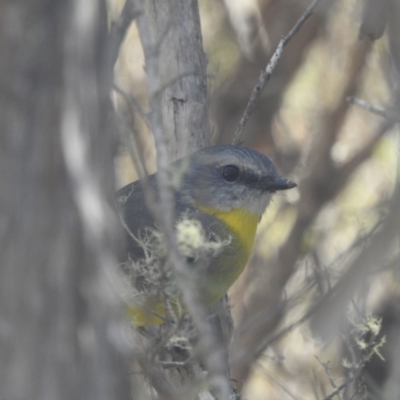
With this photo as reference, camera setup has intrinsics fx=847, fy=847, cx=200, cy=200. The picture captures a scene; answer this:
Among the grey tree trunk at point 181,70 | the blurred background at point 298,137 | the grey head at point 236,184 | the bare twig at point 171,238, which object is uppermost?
the bare twig at point 171,238

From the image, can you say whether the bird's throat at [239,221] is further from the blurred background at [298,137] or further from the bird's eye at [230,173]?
the blurred background at [298,137]

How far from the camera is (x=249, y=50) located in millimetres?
7430

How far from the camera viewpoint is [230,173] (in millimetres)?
4688

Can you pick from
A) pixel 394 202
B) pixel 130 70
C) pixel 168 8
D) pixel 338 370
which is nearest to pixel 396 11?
pixel 394 202

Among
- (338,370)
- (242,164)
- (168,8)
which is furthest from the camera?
(338,370)

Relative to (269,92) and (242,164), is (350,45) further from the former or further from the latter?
(242,164)

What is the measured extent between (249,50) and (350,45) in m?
0.87

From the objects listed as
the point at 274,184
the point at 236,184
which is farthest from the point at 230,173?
the point at 274,184

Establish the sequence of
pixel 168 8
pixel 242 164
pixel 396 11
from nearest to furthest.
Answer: pixel 396 11, pixel 168 8, pixel 242 164

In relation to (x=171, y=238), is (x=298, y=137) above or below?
below

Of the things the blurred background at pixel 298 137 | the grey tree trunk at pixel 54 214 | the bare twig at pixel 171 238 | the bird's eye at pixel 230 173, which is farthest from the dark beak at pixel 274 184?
the grey tree trunk at pixel 54 214

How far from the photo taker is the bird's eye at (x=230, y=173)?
183 inches

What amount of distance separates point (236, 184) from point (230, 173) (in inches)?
2.9

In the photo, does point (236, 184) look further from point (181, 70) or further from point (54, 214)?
point (54, 214)
